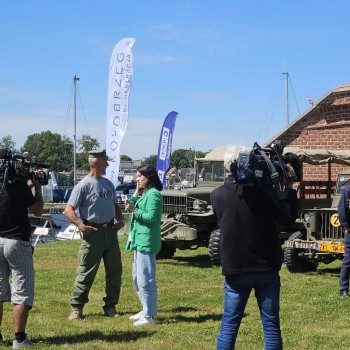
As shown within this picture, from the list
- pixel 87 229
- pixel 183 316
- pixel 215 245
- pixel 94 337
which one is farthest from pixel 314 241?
pixel 94 337

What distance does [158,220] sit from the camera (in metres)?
6.91

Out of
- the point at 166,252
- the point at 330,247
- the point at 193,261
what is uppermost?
the point at 330,247

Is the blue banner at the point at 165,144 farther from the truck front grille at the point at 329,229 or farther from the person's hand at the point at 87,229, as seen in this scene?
the person's hand at the point at 87,229

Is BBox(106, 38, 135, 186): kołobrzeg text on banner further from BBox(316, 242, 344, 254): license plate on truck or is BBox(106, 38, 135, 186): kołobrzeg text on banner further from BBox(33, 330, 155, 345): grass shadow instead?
BBox(33, 330, 155, 345): grass shadow

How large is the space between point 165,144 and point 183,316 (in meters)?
13.3

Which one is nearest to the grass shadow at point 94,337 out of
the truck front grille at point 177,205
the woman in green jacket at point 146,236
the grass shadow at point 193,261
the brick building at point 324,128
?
the woman in green jacket at point 146,236

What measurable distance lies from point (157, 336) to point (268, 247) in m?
2.37

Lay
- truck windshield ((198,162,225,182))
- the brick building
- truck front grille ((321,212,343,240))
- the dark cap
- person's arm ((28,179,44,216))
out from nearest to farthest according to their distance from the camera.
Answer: person's arm ((28,179,44,216)), the dark cap, truck front grille ((321,212,343,240)), truck windshield ((198,162,225,182)), the brick building

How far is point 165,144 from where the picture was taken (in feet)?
67.6

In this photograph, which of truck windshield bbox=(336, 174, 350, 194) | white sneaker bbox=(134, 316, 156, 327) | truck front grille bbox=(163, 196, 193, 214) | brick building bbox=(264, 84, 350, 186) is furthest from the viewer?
brick building bbox=(264, 84, 350, 186)

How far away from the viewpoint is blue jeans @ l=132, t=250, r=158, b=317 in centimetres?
687

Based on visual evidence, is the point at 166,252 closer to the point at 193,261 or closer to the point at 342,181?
the point at 193,261

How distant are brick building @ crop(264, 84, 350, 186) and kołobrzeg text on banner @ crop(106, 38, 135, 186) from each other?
4321 mm

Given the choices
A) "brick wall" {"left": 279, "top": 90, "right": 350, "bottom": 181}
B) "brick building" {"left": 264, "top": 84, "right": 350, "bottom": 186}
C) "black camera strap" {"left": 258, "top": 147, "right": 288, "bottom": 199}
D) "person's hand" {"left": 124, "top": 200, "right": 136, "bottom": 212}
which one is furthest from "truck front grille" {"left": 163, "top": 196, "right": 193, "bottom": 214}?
"black camera strap" {"left": 258, "top": 147, "right": 288, "bottom": 199}
